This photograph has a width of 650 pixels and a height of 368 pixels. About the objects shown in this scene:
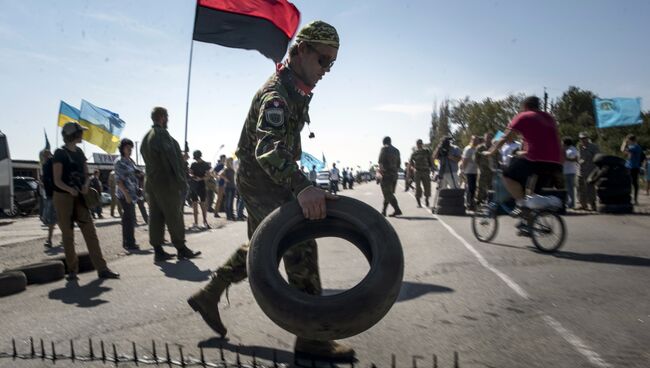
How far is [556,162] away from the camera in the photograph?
634 centimetres

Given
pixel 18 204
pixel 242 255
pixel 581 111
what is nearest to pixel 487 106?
pixel 581 111

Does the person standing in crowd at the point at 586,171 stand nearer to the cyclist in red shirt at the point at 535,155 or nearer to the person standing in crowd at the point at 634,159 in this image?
the person standing in crowd at the point at 634,159

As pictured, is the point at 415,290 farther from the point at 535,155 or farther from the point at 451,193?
the point at 451,193

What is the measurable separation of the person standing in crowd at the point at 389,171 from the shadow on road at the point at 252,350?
906 cm

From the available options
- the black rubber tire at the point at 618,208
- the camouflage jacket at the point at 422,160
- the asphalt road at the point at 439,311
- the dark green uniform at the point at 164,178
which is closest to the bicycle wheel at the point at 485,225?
the asphalt road at the point at 439,311

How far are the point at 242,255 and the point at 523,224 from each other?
4827mm

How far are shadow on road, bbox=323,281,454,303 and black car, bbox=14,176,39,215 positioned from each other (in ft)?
66.2

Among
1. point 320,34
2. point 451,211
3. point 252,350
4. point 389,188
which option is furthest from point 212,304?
point 451,211

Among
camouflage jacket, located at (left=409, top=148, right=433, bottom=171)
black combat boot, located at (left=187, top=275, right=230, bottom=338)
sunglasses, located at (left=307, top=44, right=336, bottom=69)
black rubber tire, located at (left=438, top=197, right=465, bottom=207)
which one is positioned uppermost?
camouflage jacket, located at (left=409, top=148, right=433, bottom=171)

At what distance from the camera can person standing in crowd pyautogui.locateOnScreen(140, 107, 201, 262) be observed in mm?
6383

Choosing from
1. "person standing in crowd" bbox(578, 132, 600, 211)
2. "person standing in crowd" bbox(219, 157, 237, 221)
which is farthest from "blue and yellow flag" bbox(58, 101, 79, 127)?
"person standing in crowd" bbox(578, 132, 600, 211)

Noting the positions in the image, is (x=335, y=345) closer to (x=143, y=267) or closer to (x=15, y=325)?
(x=15, y=325)

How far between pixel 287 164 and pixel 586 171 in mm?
11624

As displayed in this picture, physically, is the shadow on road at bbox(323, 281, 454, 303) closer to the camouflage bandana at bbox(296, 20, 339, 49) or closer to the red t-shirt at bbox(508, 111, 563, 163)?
the camouflage bandana at bbox(296, 20, 339, 49)
